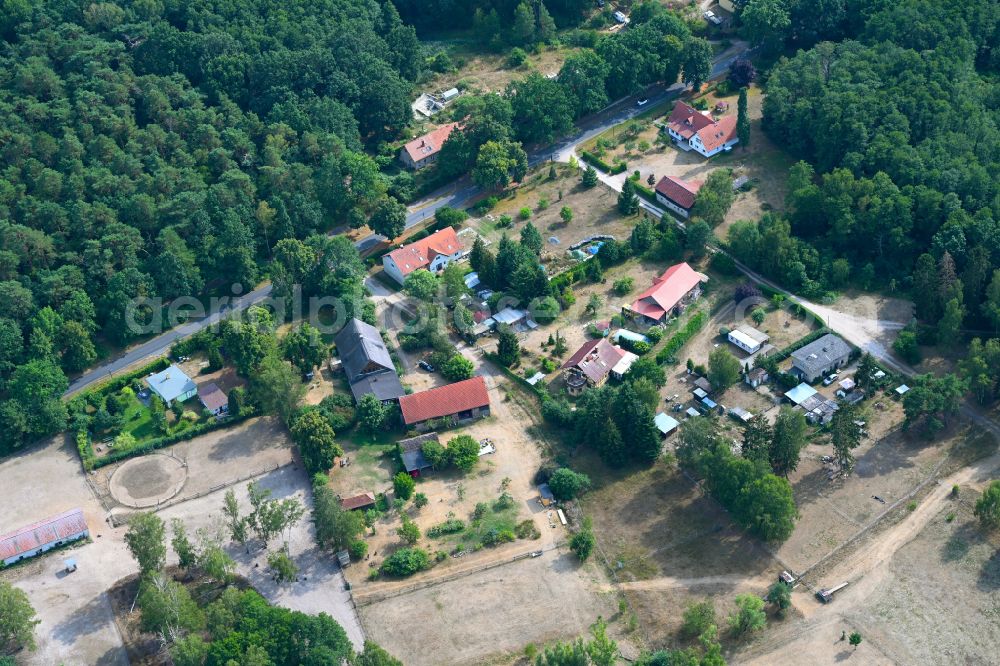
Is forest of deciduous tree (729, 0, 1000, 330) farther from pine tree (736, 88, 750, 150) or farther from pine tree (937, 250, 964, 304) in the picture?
pine tree (736, 88, 750, 150)

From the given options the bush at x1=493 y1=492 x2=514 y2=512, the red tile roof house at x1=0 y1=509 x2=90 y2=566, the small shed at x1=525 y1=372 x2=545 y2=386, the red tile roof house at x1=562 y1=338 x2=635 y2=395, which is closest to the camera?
the red tile roof house at x1=0 y1=509 x2=90 y2=566

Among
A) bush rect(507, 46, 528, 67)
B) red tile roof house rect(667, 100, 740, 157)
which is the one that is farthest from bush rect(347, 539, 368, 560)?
bush rect(507, 46, 528, 67)

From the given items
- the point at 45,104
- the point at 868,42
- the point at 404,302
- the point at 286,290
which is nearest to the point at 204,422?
the point at 286,290

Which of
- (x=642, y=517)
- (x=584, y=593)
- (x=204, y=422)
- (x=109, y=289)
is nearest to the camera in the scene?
(x=584, y=593)

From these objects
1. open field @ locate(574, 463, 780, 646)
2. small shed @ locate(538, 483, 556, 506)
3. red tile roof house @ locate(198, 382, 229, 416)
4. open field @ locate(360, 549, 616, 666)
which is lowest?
open field @ locate(360, 549, 616, 666)

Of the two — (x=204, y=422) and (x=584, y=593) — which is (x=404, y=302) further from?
(x=584, y=593)

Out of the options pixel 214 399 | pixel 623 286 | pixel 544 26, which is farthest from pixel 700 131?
pixel 214 399

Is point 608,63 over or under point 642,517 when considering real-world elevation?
over
